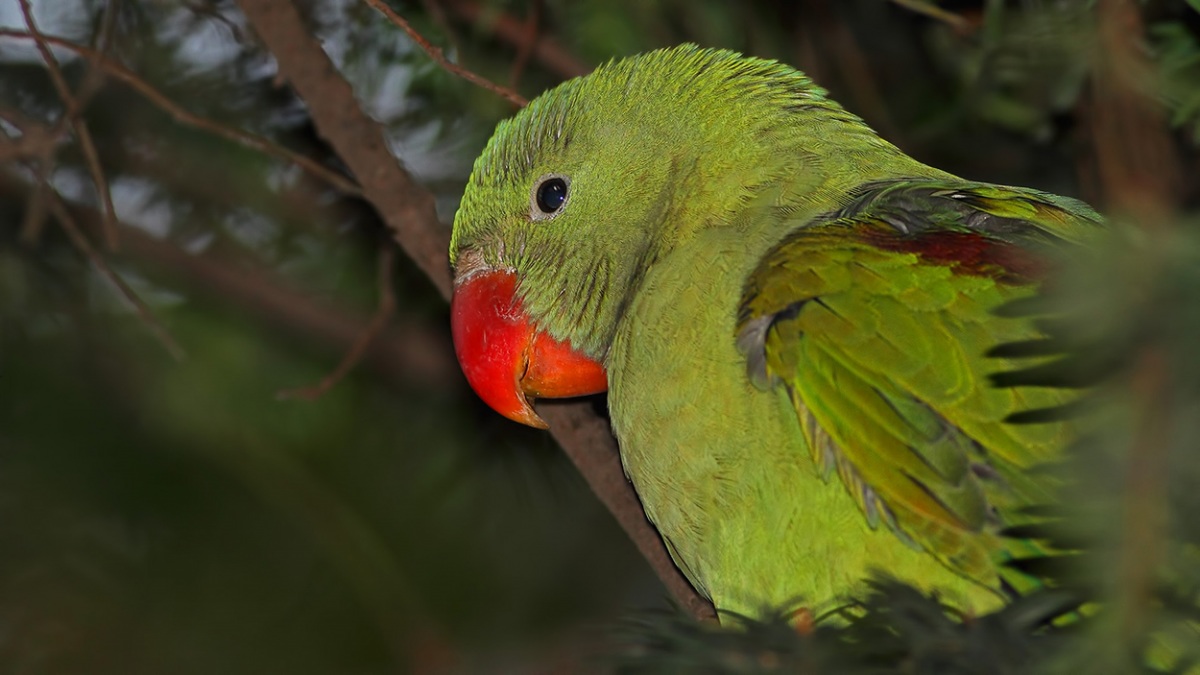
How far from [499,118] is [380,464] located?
96 centimetres

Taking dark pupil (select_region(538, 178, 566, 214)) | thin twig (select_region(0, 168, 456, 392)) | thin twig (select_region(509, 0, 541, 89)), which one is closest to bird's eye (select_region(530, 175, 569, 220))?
dark pupil (select_region(538, 178, 566, 214))

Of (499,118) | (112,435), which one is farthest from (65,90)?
(112,435)

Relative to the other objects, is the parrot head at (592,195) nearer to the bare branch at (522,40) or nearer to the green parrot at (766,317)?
the green parrot at (766,317)

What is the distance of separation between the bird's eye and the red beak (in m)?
0.18

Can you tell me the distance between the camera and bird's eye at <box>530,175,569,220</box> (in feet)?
6.73

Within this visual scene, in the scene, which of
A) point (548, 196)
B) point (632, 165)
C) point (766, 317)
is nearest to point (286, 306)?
point (548, 196)

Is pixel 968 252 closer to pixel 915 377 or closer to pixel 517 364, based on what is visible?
pixel 915 377

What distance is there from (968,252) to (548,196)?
76cm

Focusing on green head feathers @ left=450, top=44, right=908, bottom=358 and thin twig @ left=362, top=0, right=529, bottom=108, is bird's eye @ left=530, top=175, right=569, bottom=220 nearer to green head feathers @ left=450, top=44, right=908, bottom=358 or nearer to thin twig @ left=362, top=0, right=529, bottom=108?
green head feathers @ left=450, top=44, right=908, bottom=358

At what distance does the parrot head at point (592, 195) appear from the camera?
1.96m

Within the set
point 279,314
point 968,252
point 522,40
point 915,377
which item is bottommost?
point 279,314

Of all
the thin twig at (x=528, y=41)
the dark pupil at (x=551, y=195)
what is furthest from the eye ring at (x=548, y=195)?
the thin twig at (x=528, y=41)

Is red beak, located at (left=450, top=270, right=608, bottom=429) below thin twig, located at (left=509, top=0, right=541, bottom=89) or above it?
below

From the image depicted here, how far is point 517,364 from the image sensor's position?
6.54 feet
